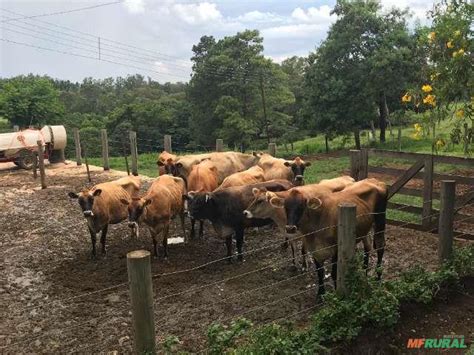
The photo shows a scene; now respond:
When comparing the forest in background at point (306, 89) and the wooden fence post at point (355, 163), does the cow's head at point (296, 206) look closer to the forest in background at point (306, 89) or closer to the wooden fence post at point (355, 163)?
the wooden fence post at point (355, 163)

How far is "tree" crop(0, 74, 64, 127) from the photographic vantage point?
2838 cm

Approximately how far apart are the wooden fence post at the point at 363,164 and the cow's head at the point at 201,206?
2751 mm

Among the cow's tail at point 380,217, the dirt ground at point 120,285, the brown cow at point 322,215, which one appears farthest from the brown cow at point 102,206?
the cow's tail at point 380,217

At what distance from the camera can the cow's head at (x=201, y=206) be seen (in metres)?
8.60

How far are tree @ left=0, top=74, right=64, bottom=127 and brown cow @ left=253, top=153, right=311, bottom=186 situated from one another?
2151cm

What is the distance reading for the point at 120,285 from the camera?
16.5 feet

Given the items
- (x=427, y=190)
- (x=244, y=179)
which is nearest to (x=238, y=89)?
(x=244, y=179)

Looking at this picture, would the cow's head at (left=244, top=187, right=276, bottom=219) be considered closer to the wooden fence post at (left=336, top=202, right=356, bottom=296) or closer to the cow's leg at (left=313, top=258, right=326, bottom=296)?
the cow's leg at (left=313, top=258, right=326, bottom=296)

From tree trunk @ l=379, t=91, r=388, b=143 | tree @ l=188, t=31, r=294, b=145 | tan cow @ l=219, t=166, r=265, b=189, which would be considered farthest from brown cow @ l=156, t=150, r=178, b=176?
tree @ l=188, t=31, r=294, b=145

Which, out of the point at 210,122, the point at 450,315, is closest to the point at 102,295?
the point at 450,315

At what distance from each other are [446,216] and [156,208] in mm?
5133
